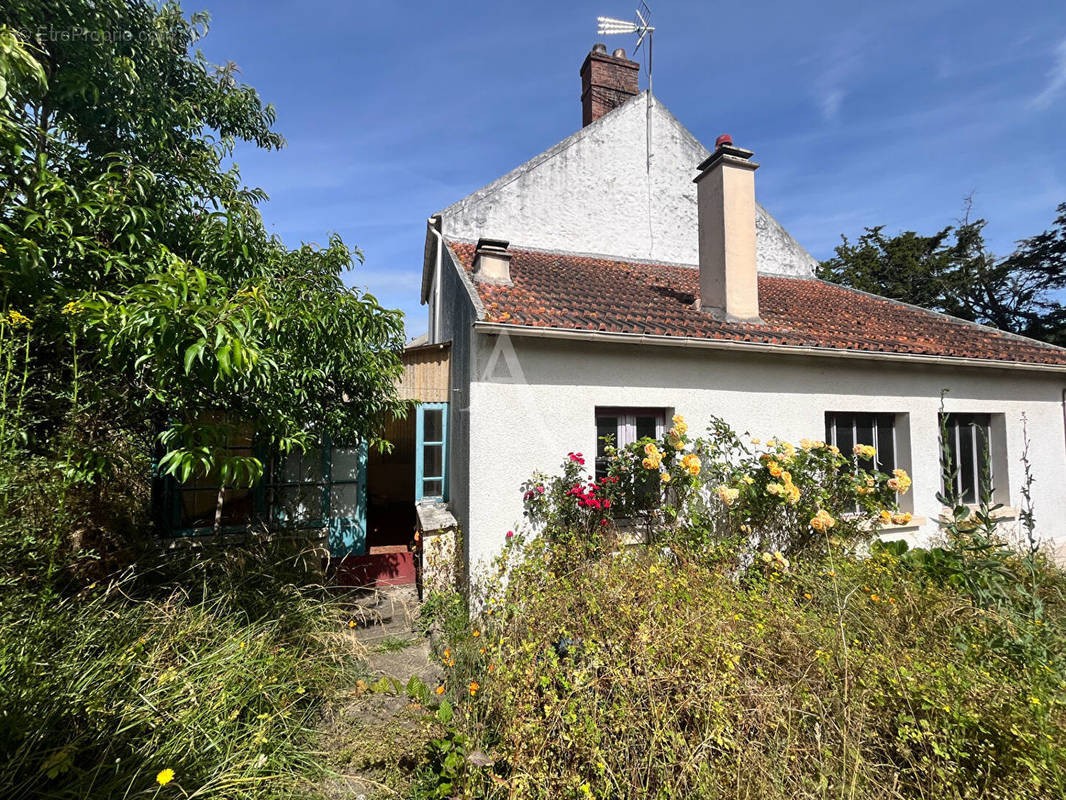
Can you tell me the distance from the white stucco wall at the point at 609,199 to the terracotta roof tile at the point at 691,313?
48cm

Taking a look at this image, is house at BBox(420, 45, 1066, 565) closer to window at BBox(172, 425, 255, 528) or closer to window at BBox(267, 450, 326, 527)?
window at BBox(267, 450, 326, 527)

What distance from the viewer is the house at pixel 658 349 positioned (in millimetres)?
5473

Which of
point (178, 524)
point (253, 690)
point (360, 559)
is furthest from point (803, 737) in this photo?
point (178, 524)

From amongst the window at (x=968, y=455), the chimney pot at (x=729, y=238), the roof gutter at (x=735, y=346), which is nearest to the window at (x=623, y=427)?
the roof gutter at (x=735, y=346)

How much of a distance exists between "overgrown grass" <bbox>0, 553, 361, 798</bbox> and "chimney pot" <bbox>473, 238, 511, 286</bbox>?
482 centimetres

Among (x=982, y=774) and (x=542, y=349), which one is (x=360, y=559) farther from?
(x=982, y=774)

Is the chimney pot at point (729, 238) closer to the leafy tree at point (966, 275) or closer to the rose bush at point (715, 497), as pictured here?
the rose bush at point (715, 497)

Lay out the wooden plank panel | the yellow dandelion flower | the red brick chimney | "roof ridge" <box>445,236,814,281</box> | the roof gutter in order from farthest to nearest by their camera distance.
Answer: the red brick chimney < "roof ridge" <box>445,236,814,281</box> < the wooden plank panel < the roof gutter < the yellow dandelion flower

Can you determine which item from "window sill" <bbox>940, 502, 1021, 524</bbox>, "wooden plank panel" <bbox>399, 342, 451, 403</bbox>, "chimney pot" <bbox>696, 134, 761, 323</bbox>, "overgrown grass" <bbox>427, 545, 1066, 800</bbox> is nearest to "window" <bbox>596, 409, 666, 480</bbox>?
"overgrown grass" <bbox>427, 545, 1066, 800</bbox>

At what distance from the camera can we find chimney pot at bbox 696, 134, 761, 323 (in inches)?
275

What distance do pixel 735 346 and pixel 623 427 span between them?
5.90 feet

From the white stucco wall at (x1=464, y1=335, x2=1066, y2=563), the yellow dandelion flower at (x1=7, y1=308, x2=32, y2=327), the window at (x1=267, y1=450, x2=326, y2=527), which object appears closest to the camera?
the yellow dandelion flower at (x1=7, y1=308, x2=32, y2=327)

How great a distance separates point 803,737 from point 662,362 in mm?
4113

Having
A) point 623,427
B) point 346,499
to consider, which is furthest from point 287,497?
point 623,427
